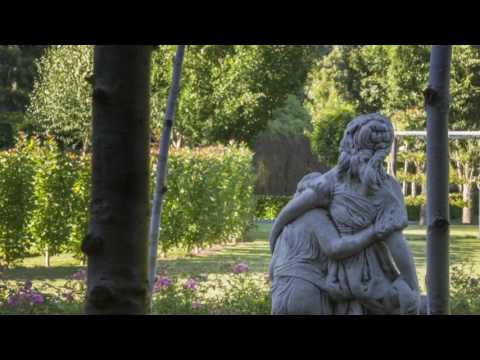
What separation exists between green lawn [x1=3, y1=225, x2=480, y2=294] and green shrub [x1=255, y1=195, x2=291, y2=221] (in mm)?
5429

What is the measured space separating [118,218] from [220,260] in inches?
543

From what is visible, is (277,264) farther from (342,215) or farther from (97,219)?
(97,219)

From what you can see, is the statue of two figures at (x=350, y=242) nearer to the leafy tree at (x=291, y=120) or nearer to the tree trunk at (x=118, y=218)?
the tree trunk at (x=118, y=218)

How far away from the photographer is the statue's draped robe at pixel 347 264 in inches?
159

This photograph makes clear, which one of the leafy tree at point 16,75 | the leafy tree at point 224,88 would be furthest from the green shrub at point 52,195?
the leafy tree at point 16,75

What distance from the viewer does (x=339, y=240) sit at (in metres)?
4.09

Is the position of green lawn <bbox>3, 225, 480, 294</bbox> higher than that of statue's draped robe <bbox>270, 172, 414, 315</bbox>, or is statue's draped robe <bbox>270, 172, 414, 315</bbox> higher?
statue's draped robe <bbox>270, 172, 414, 315</bbox>

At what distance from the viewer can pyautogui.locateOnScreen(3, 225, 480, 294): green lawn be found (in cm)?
1247

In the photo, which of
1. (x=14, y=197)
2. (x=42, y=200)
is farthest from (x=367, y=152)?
(x=14, y=197)

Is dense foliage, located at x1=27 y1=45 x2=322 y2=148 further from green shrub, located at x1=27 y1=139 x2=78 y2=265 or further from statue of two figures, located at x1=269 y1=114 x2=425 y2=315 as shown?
statue of two figures, located at x1=269 y1=114 x2=425 y2=315

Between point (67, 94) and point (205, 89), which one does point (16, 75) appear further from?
point (205, 89)

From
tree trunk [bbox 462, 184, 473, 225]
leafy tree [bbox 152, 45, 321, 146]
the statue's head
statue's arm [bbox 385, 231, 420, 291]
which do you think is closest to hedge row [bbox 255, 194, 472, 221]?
tree trunk [bbox 462, 184, 473, 225]
